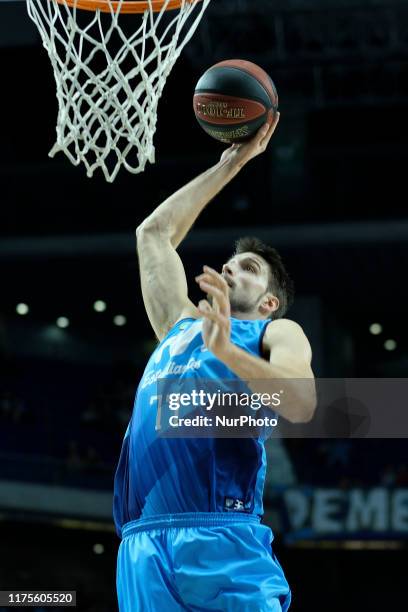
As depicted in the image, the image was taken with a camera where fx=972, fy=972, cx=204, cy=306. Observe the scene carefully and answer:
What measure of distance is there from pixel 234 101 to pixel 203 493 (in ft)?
5.62

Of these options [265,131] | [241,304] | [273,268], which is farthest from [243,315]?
[265,131]

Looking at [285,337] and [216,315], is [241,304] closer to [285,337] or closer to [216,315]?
[285,337]

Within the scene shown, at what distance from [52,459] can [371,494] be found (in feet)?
14.0

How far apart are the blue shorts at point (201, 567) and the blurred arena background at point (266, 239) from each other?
8.59 metres

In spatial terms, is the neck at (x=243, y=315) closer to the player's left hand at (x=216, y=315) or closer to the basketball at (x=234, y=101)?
the player's left hand at (x=216, y=315)

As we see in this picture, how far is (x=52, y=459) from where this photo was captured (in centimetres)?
1310

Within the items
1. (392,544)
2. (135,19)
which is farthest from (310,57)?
(392,544)

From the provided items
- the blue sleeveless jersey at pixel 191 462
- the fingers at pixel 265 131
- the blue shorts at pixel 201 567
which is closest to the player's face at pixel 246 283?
the blue sleeveless jersey at pixel 191 462

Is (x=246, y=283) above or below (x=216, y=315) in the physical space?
above

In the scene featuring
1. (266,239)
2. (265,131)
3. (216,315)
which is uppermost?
(266,239)

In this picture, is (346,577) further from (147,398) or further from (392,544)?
(147,398)

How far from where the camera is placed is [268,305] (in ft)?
12.1

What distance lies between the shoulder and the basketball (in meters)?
1.11

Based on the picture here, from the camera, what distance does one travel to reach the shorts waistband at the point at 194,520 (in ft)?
10.9
